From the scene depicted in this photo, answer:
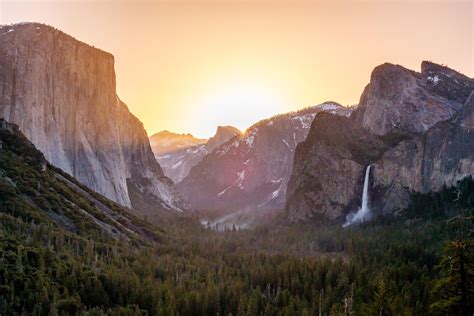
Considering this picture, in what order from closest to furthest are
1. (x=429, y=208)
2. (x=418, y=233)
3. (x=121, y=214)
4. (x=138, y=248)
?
1. (x=138, y=248)
2. (x=418, y=233)
3. (x=121, y=214)
4. (x=429, y=208)

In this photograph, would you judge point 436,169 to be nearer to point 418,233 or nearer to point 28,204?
point 418,233

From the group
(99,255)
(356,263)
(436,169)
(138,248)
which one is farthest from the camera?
(436,169)

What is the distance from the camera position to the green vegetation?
247 feet

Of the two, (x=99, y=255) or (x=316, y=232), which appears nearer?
(x=99, y=255)

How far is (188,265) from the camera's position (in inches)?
4670

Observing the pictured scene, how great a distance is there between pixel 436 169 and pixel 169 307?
14236 cm

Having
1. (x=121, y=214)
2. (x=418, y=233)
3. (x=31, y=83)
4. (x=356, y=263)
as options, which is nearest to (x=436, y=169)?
(x=418, y=233)

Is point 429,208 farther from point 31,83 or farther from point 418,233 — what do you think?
point 31,83

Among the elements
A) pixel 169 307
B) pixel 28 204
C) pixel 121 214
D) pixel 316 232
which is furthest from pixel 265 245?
pixel 169 307

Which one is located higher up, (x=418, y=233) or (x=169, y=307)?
(x=418, y=233)

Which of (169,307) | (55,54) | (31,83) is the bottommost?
(169,307)

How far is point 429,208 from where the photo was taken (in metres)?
179

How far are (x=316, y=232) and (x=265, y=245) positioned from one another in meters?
29.3

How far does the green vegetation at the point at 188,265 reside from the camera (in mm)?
75438
